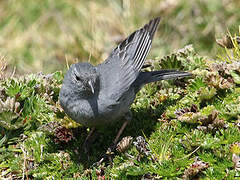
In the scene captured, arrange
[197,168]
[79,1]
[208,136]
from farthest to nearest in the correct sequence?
[79,1] < [208,136] < [197,168]

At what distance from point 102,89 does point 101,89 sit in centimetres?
1

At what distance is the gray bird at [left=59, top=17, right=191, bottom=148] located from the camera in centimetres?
477

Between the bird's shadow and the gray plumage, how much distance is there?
357mm

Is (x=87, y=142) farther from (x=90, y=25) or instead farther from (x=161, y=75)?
(x=90, y=25)

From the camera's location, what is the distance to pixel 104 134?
5.39m

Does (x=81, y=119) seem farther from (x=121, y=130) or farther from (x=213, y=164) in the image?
(x=213, y=164)

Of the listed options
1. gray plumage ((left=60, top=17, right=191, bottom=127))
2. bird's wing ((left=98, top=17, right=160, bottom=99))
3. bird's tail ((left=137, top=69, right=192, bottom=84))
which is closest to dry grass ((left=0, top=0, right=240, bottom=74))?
bird's wing ((left=98, top=17, right=160, bottom=99))

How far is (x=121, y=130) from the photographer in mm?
5133

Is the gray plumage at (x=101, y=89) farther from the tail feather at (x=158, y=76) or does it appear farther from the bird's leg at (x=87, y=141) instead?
the bird's leg at (x=87, y=141)

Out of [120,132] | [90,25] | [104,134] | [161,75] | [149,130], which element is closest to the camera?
[120,132]

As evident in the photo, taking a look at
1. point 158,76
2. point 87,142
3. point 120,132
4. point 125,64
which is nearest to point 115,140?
point 120,132

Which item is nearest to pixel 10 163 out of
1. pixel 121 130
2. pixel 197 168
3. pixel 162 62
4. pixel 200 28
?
pixel 121 130

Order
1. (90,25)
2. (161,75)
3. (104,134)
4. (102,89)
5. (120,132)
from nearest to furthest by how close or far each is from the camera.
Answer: (102,89)
(120,132)
(104,134)
(161,75)
(90,25)

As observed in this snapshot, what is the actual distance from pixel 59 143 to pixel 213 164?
2.03 m
